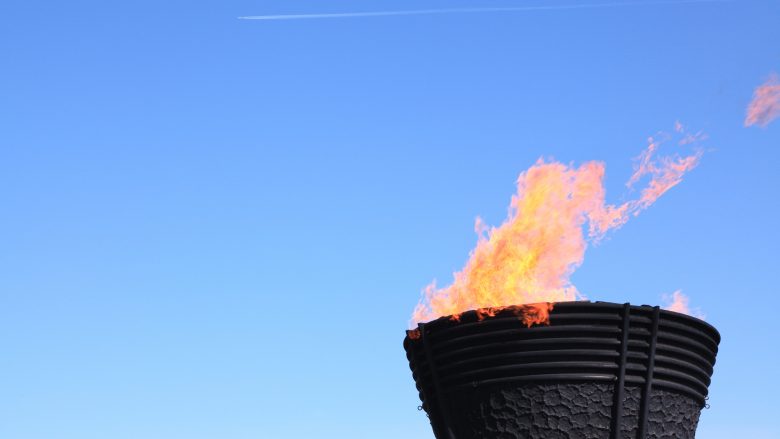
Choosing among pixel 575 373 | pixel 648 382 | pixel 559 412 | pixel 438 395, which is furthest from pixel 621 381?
pixel 438 395

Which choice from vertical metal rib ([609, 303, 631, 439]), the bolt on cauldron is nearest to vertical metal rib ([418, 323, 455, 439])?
the bolt on cauldron

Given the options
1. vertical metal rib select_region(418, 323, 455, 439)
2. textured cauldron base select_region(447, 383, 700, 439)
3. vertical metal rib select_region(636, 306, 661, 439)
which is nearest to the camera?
textured cauldron base select_region(447, 383, 700, 439)

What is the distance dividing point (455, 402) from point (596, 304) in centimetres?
209

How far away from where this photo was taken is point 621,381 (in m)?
10.6

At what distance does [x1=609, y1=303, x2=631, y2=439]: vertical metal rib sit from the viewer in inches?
414

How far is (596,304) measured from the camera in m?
10.7

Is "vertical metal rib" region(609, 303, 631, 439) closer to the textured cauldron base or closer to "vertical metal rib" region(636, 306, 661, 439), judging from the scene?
the textured cauldron base

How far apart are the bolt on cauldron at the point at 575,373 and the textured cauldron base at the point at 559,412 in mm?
11

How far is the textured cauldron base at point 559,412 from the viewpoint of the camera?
10.5 meters

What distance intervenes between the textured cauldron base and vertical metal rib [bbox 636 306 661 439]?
0.07 metres

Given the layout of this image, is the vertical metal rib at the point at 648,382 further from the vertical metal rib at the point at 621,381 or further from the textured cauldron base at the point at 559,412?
the vertical metal rib at the point at 621,381

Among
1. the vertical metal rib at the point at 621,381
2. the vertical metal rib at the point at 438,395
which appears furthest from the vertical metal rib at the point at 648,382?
the vertical metal rib at the point at 438,395

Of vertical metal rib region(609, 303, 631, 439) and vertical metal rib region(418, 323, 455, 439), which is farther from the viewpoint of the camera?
vertical metal rib region(418, 323, 455, 439)

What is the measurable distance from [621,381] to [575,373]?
1.77 ft
